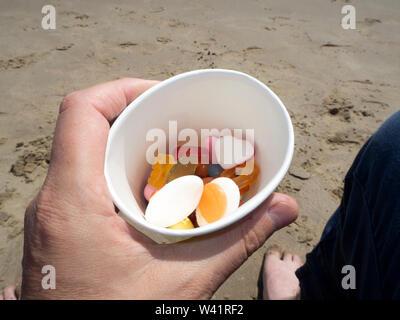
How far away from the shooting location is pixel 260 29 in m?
2.99

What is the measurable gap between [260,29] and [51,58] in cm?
198

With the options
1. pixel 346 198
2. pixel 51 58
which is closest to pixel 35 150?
pixel 51 58

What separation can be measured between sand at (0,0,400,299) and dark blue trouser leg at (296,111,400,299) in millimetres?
531

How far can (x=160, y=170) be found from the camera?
3.14ft

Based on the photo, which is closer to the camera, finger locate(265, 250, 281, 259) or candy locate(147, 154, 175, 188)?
candy locate(147, 154, 175, 188)

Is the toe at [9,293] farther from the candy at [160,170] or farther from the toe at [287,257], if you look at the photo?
the toe at [287,257]

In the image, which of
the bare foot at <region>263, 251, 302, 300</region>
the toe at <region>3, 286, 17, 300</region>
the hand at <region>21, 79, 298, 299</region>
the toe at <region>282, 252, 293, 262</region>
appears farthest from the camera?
the toe at <region>282, 252, 293, 262</region>

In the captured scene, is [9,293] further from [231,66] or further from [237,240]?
[231,66]

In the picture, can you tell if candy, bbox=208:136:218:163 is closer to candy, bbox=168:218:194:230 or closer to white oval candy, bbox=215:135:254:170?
white oval candy, bbox=215:135:254:170

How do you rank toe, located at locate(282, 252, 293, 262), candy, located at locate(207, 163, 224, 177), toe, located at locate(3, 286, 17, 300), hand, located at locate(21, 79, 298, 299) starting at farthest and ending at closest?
toe, located at locate(282, 252, 293, 262)
toe, located at locate(3, 286, 17, 300)
candy, located at locate(207, 163, 224, 177)
hand, located at locate(21, 79, 298, 299)

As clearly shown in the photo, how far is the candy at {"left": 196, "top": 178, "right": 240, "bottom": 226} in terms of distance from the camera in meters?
0.82

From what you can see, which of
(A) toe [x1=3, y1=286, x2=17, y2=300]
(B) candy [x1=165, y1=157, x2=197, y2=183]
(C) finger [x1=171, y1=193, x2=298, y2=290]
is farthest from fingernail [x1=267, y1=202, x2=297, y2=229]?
(A) toe [x1=3, y1=286, x2=17, y2=300]

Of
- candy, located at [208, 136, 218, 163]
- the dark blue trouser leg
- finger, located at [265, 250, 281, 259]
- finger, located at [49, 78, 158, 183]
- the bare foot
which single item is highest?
finger, located at [49, 78, 158, 183]

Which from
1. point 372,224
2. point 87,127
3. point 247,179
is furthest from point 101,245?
point 372,224
